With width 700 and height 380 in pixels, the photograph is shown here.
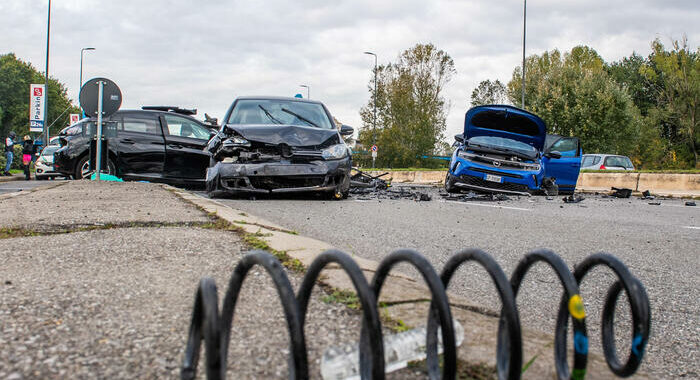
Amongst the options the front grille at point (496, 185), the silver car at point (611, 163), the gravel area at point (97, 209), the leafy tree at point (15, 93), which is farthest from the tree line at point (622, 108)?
the leafy tree at point (15, 93)

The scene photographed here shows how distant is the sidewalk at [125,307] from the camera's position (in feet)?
5.67

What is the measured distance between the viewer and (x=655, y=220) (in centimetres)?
802

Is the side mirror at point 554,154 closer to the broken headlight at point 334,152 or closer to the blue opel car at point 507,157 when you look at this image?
the blue opel car at point 507,157

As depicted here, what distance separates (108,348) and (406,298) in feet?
3.58

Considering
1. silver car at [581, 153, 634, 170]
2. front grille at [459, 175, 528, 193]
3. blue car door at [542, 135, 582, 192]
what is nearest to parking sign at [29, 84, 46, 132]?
front grille at [459, 175, 528, 193]

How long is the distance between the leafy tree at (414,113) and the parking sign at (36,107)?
Result: 28.0 metres

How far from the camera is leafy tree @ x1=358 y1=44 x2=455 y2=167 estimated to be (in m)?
53.2

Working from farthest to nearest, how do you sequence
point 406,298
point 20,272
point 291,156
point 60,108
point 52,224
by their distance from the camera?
point 60,108 → point 291,156 → point 52,224 → point 20,272 → point 406,298

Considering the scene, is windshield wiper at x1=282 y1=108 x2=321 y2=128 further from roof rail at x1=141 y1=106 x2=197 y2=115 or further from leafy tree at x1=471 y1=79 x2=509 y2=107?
leafy tree at x1=471 y1=79 x2=509 y2=107


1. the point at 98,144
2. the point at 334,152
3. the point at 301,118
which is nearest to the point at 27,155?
the point at 98,144

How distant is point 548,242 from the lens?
549 cm

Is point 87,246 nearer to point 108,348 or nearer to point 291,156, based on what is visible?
point 108,348

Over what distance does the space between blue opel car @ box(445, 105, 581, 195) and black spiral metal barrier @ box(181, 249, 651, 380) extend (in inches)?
426

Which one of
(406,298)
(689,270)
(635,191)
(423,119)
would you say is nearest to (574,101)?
(423,119)
